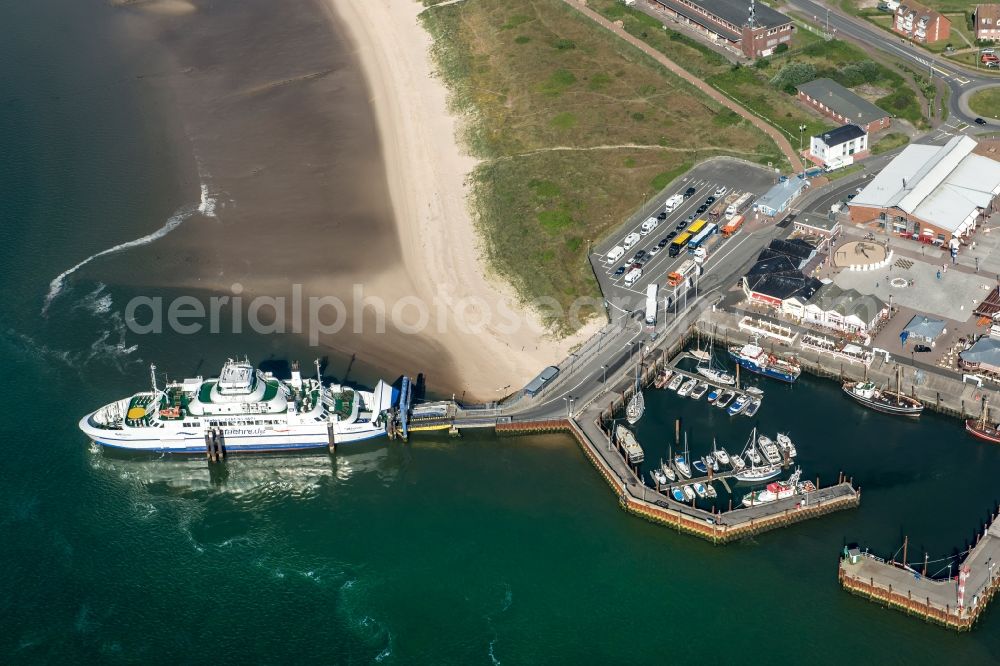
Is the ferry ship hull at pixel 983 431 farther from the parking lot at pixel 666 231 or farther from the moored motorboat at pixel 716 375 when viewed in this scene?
the parking lot at pixel 666 231

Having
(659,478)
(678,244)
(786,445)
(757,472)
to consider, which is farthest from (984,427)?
(678,244)

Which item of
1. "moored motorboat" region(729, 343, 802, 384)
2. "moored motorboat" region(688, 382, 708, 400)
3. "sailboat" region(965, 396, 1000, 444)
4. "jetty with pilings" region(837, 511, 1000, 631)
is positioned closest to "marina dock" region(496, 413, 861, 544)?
"jetty with pilings" region(837, 511, 1000, 631)

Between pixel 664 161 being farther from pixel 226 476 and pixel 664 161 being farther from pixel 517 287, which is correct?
pixel 226 476

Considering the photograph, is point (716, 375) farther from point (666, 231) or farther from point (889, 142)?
point (889, 142)

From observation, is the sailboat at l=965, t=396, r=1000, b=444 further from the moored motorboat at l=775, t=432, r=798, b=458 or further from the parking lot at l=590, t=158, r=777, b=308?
the parking lot at l=590, t=158, r=777, b=308

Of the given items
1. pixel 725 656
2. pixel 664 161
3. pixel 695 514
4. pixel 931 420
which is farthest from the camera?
pixel 664 161

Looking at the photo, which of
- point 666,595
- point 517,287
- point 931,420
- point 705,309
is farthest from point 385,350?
point 931,420
